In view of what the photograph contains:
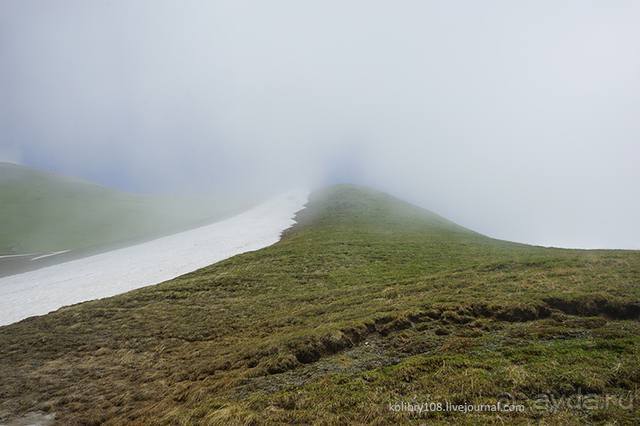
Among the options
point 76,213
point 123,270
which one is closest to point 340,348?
point 123,270

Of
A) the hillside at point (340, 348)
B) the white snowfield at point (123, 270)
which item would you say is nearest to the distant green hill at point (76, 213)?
the white snowfield at point (123, 270)

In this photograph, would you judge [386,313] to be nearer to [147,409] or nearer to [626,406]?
[626,406]

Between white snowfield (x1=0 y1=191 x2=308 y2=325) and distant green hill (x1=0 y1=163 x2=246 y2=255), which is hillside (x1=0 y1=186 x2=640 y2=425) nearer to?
white snowfield (x1=0 y1=191 x2=308 y2=325)

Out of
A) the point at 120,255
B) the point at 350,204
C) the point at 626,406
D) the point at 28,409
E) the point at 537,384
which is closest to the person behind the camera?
the point at 626,406

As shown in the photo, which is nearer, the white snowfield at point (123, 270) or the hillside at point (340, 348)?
the hillside at point (340, 348)

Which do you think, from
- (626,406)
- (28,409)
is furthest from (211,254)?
(626,406)

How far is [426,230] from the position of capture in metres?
50.4

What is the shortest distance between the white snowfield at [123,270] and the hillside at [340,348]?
17.1ft

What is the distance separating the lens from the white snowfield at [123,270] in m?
29.1

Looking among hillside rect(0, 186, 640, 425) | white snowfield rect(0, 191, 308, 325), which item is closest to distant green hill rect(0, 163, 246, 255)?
white snowfield rect(0, 191, 308, 325)

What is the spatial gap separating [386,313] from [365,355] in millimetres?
3818

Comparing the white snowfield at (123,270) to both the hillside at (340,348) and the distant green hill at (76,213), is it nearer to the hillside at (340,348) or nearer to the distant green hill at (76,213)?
the hillside at (340,348)

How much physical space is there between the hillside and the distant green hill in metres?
59.3

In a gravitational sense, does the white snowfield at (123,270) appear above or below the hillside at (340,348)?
above
